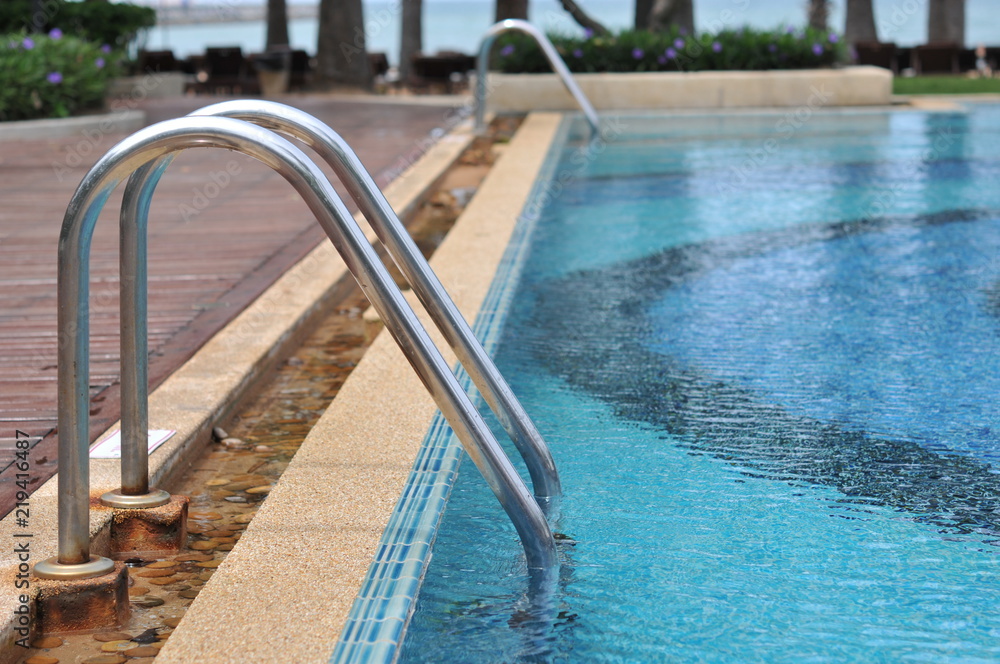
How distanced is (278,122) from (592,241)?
4.26 meters

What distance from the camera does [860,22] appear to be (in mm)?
23578

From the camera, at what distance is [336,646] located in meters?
2.19

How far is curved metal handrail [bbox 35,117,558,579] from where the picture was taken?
221 cm

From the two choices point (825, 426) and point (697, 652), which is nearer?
point (697, 652)

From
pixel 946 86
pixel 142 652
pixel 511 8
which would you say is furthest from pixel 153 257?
pixel 946 86

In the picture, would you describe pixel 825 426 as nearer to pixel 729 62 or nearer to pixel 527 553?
pixel 527 553

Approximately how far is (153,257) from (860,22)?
2083 centimetres

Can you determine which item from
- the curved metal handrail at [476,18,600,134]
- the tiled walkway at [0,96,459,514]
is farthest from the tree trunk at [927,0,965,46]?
the tiled walkway at [0,96,459,514]

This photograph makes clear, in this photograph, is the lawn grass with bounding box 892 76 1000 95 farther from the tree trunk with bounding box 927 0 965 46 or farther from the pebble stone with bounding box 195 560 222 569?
the pebble stone with bounding box 195 560 222 569

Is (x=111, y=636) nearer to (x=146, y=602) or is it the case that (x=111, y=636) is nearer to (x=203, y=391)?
(x=146, y=602)

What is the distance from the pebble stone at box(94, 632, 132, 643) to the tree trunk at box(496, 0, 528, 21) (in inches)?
586

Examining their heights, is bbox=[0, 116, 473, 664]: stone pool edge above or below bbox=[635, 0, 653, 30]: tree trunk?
below

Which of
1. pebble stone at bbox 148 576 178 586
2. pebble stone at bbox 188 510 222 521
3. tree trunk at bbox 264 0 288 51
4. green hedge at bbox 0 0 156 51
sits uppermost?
tree trunk at bbox 264 0 288 51

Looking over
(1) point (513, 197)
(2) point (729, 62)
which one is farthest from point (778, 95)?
(1) point (513, 197)
